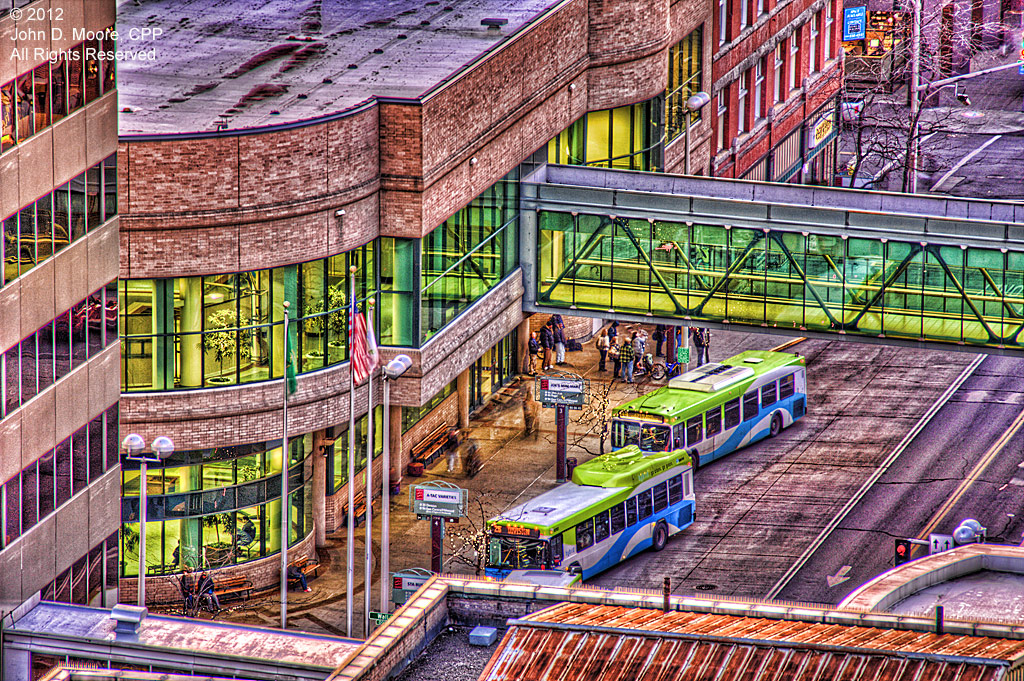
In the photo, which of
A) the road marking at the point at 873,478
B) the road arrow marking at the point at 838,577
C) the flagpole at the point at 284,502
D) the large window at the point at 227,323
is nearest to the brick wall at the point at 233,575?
the flagpole at the point at 284,502

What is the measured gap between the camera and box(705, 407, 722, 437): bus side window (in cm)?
7425

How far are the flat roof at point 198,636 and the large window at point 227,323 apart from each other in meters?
10.9

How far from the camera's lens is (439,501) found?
58.8 meters

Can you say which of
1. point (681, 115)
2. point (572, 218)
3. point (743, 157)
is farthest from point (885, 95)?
point (572, 218)

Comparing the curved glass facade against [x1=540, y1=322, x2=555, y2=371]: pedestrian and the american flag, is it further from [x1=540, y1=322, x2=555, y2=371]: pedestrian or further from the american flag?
[x1=540, y1=322, x2=555, y2=371]: pedestrian

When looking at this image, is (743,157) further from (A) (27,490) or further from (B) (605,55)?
(A) (27,490)

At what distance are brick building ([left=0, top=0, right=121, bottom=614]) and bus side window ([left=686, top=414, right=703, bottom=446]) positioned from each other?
26.0 meters

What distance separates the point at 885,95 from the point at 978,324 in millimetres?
53204

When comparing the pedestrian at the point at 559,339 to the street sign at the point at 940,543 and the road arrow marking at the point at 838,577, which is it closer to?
the road arrow marking at the point at 838,577

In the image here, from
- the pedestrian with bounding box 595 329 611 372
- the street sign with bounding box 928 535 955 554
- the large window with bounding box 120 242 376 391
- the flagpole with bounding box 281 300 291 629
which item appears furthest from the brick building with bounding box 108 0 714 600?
the street sign with bounding box 928 535 955 554

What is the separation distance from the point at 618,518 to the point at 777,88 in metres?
40.5

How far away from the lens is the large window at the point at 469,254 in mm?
66438

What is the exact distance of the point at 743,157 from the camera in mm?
95500

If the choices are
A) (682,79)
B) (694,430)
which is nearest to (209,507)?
(694,430)
